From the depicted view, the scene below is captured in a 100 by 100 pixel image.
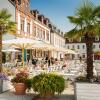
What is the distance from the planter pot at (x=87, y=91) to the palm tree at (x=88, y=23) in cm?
165

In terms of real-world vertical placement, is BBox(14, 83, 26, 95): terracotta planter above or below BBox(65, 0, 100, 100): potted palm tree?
below

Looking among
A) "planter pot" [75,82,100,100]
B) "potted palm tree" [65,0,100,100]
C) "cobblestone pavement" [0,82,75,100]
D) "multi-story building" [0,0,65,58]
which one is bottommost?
"cobblestone pavement" [0,82,75,100]

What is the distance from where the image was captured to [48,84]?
10656mm

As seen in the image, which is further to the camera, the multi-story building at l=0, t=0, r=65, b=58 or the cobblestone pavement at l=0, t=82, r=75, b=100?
the multi-story building at l=0, t=0, r=65, b=58

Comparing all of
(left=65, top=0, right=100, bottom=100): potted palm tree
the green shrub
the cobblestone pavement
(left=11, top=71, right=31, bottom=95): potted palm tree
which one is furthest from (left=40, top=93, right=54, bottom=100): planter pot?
(left=65, top=0, right=100, bottom=100): potted palm tree

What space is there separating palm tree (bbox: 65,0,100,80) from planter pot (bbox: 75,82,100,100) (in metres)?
1.65

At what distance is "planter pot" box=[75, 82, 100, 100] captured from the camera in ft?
31.2

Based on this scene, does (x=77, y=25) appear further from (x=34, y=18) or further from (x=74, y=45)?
(x=74, y=45)

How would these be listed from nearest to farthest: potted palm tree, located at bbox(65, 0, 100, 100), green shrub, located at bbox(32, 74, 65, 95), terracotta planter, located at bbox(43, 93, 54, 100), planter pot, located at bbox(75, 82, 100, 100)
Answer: planter pot, located at bbox(75, 82, 100, 100) < green shrub, located at bbox(32, 74, 65, 95) < terracotta planter, located at bbox(43, 93, 54, 100) < potted palm tree, located at bbox(65, 0, 100, 100)

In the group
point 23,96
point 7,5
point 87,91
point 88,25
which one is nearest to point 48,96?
point 23,96

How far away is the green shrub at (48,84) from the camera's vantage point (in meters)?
10.6

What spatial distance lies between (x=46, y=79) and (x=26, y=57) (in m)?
29.3

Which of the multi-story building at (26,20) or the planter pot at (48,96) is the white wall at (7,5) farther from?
the planter pot at (48,96)

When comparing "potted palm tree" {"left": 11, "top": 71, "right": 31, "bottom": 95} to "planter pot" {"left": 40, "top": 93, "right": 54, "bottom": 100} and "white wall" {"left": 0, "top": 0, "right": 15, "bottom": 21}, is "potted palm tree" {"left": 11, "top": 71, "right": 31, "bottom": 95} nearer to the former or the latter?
"planter pot" {"left": 40, "top": 93, "right": 54, "bottom": 100}
